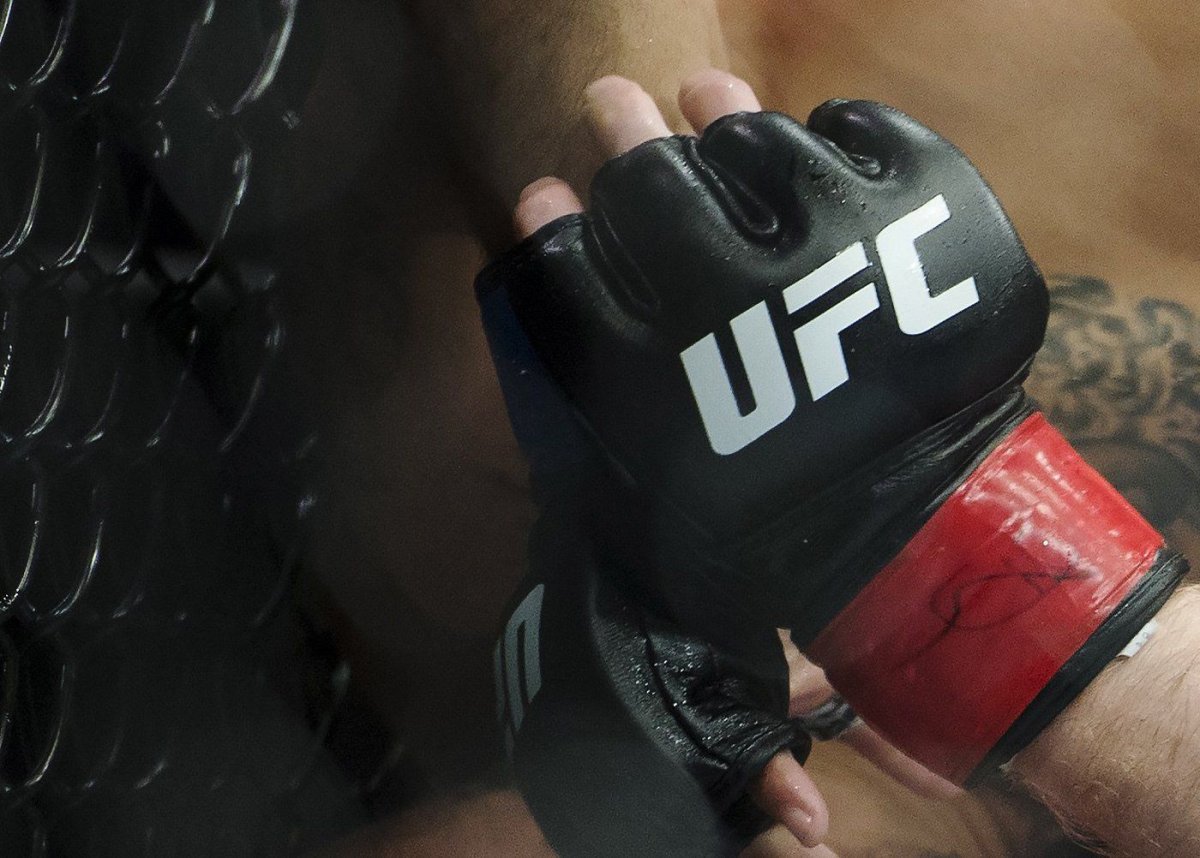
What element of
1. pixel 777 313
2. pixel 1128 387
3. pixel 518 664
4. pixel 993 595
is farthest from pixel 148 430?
pixel 1128 387

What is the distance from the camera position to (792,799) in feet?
1.94

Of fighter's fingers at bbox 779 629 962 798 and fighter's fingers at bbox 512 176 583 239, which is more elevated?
fighter's fingers at bbox 512 176 583 239

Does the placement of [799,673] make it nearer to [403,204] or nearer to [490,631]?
[490,631]

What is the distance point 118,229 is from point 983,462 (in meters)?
0.56

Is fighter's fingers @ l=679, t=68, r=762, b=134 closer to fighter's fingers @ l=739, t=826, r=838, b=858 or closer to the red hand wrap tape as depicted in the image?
the red hand wrap tape

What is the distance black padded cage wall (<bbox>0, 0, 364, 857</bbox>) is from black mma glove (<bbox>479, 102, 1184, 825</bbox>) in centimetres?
26

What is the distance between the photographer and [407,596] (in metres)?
0.87

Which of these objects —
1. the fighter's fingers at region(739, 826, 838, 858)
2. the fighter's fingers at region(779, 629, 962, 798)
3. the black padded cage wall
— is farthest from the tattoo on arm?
the black padded cage wall

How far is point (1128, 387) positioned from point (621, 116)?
486 millimetres

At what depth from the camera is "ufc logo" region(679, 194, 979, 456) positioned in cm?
54

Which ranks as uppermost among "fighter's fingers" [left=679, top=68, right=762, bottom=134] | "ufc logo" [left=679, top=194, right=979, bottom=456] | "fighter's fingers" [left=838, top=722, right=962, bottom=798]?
"fighter's fingers" [left=679, top=68, right=762, bottom=134]

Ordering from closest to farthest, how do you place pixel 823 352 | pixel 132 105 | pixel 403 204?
pixel 823 352
pixel 132 105
pixel 403 204

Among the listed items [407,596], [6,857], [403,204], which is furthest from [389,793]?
[403,204]

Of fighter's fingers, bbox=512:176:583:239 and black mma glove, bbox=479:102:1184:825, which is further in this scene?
fighter's fingers, bbox=512:176:583:239
